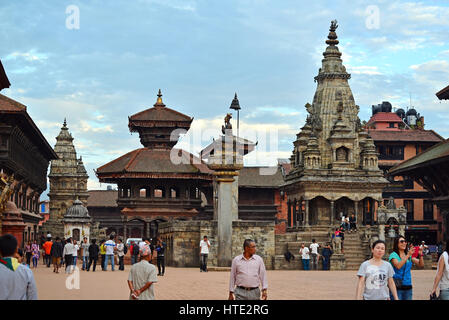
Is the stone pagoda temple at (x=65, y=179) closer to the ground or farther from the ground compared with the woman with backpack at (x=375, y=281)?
farther from the ground

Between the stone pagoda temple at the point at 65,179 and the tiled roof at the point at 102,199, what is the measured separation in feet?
14.6

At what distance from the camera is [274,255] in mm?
41219

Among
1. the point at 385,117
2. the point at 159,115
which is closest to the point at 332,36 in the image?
the point at 159,115

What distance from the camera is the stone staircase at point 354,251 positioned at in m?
41.1

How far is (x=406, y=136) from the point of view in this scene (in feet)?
255

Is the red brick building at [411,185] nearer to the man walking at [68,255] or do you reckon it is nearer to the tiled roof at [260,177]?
the tiled roof at [260,177]

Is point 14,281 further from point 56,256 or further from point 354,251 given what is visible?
point 354,251

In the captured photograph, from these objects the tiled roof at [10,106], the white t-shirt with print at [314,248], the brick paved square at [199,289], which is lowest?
the brick paved square at [199,289]

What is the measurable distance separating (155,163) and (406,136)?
2729 centimetres

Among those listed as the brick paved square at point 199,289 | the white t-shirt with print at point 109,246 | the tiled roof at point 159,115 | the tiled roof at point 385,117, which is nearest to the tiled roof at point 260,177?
the tiled roof at point 159,115

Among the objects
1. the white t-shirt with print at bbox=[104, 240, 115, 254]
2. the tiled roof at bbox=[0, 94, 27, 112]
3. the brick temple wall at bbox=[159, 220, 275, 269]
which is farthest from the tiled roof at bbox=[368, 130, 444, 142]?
the white t-shirt with print at bbox=[104, 240, 115, 254]

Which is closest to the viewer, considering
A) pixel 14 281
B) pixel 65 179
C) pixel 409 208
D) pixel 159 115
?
pixel 14 281
